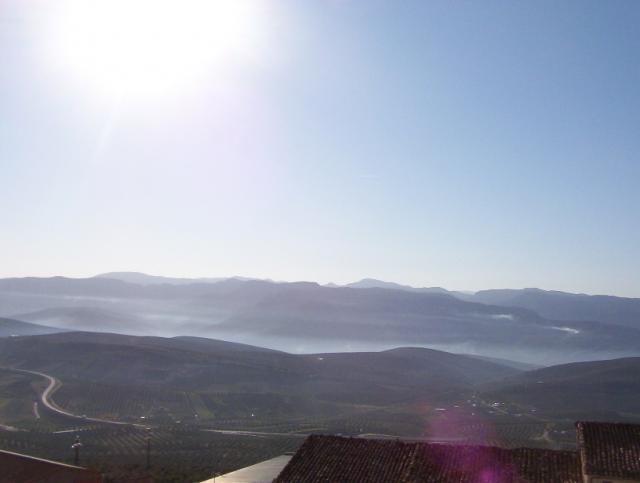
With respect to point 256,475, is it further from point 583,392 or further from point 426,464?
point 583,392

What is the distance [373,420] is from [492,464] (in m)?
57.8

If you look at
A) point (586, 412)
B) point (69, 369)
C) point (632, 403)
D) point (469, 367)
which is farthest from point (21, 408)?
point (469, 367)

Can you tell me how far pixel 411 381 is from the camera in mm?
135625

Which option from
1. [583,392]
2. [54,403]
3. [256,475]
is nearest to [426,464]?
[256,475]

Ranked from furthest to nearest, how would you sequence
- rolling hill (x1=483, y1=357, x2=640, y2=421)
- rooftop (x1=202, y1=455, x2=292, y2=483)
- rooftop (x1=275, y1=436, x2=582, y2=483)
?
rolling hill (x1=483, y1=357, x2=640, y2=421)
rooftop (x1=202, y1=455, x2=292, y2=483)
rooftop (x1=275, y1=436, x2=582, y2=483)

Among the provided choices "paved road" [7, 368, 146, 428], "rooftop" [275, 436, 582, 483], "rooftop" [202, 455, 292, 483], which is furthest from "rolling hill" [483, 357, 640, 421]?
"rooftop" [275, 436, 582, 483]

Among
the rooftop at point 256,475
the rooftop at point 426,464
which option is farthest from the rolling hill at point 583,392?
the rooftop at point 426,464

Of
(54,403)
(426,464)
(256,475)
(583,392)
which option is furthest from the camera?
(583,392)

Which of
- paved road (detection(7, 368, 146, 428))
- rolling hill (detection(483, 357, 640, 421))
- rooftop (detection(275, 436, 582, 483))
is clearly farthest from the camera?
rolling hill (detection(483, 357, 640, 421))

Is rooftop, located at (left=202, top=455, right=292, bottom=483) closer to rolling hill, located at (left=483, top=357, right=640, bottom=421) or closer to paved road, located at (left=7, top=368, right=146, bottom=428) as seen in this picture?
paved road, located at (left=7, top=368, right=146, bottom=428)

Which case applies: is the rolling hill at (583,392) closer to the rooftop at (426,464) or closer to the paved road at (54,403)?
the paved road at (54,403)

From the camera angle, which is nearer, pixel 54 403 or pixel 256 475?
pixel 256 475

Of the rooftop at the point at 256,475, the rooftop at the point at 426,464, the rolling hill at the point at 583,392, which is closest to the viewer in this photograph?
the rooftop at the point at 426,464

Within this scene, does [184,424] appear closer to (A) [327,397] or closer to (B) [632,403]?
(A) [327,397]
